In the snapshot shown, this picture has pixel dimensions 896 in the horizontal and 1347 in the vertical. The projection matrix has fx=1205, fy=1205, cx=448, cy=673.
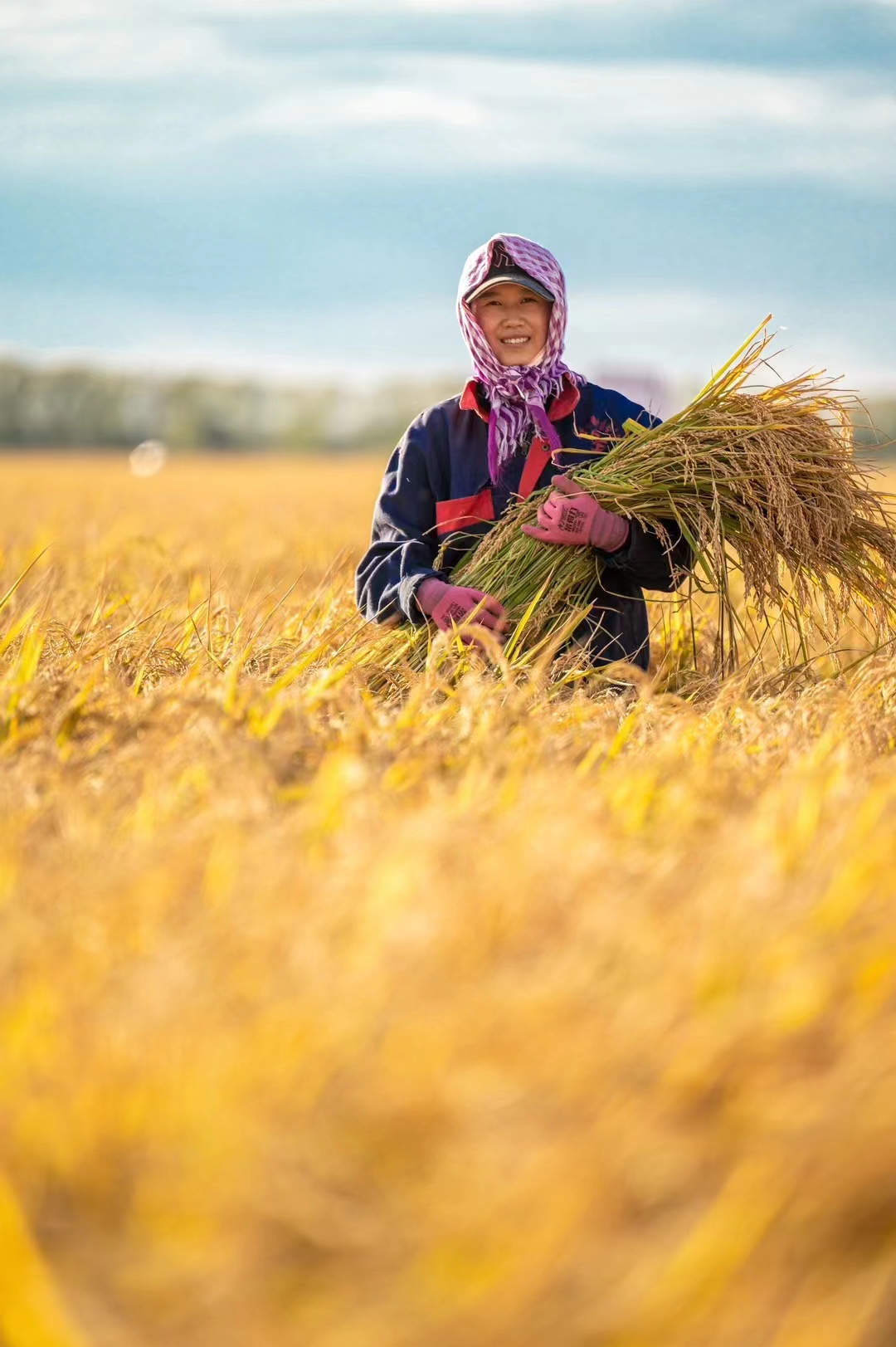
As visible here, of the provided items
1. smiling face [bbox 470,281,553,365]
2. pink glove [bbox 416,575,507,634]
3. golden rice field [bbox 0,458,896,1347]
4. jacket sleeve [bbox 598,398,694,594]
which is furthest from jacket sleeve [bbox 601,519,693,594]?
golden rice field [bbox 0,458,896,1347]

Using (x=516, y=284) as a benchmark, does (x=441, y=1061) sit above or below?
below

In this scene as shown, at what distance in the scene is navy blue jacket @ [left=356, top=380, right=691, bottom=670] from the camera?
2955 millimetres

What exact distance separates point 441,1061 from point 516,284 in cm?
237

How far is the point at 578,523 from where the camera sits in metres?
2.77

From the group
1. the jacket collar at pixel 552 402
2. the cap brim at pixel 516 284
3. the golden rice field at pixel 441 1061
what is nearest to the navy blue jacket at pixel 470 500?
the jacket collar at pixel 552 402

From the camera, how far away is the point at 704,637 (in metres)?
3.46

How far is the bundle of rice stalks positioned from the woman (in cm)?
8

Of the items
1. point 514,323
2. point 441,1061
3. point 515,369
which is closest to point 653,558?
point 515,369

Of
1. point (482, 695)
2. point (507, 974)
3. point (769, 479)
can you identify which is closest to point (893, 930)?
point (507, 974)

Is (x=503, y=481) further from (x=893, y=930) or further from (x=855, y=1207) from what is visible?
(x=855, y=1207)

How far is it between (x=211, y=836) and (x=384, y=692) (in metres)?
1.14

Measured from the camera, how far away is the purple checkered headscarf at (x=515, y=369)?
Result: 9.93 ft

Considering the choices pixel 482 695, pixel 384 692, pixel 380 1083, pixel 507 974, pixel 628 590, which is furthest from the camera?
pixel 628 590

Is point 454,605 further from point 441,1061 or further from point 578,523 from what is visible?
point 441,1061
